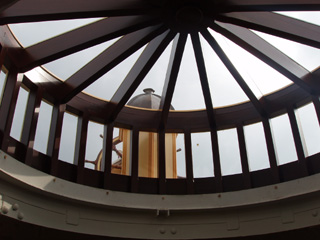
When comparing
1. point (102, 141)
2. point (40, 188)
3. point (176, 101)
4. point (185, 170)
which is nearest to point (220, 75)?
point (176, 101)

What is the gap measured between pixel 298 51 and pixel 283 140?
3408 millimetres

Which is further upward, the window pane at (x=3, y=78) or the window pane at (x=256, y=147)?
the window pane at (x=3, y=78)

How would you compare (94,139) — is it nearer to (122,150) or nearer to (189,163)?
(122,150)

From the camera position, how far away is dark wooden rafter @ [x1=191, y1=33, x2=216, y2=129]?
1400 centimetres

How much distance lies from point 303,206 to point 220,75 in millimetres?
5643

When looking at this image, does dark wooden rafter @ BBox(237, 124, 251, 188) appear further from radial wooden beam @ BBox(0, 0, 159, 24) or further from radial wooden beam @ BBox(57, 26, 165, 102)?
radial wooden beam @ BBox(0, 0, 159, 24)

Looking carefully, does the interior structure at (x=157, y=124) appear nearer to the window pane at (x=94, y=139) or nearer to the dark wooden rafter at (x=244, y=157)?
the dark wooden rafter at (x=244, y=157)

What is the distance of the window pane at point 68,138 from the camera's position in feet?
53.2

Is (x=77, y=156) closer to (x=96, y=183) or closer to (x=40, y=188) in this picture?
(x=96, y=183)

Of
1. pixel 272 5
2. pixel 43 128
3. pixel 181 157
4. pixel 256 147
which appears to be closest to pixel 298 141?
pixel 256 147

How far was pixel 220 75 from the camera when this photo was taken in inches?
667

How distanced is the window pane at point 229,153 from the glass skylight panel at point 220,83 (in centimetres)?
127

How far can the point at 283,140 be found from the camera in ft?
54.9

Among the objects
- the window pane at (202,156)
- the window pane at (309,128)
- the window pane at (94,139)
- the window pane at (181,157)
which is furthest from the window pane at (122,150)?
the window pane at (309,128)
